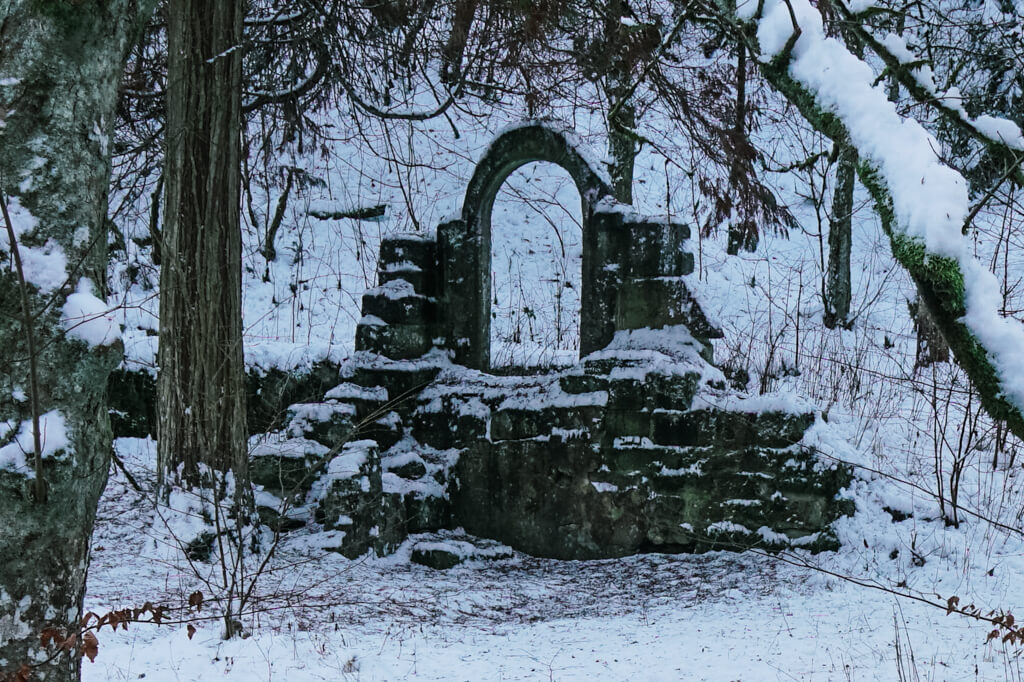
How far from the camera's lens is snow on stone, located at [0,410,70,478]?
2570 millimetres

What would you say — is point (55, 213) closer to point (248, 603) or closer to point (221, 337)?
point (248, 603)

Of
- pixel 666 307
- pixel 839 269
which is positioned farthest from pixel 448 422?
pixel 839 269

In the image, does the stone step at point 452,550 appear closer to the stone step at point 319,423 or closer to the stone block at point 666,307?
the stone step at point 319,423

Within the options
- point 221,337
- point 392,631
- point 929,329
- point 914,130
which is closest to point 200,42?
point 221,337

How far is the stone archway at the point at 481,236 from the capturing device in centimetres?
749

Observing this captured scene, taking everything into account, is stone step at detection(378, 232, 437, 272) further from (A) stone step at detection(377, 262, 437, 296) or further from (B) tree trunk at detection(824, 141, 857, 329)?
(B) tree trunk at detection(824, 141, 857, 329)

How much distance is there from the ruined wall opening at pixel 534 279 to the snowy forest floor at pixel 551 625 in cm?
336

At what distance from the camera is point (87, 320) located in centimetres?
265

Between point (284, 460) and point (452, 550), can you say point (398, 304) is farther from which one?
point (452, 550)

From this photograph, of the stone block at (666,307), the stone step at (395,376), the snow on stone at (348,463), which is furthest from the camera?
the stone step at (395,376)

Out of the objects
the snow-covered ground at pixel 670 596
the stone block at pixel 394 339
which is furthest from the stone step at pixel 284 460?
the stone block at pixel 394 339

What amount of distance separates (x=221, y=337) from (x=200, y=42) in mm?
1926

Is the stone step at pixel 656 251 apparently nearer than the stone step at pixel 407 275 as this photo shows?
Yes

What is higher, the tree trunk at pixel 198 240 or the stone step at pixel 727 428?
the tree trunk at pixel 198 240
